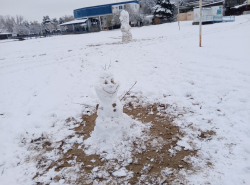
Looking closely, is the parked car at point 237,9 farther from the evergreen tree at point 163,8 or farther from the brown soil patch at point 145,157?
the brown soil patch at point 145,157

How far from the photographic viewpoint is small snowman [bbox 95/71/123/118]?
378cm

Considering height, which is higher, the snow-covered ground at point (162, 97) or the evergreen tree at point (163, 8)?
the evergreen tree at point (163, 8)

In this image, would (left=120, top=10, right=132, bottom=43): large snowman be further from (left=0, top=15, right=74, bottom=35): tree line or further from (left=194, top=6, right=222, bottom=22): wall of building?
(left=0, top=15, right=74, bottom=35): tree line

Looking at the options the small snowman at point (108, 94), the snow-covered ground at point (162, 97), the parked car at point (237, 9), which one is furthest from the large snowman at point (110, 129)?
the parked car at point (237, 9)

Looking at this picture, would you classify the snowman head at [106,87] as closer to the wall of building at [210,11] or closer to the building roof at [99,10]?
the wall of building at [210,11]

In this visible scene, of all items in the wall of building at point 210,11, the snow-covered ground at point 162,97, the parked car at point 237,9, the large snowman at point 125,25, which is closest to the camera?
the snow-covered ground at point 162,97

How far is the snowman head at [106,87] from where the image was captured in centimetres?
375

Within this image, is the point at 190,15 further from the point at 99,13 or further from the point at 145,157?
the point at 145,157

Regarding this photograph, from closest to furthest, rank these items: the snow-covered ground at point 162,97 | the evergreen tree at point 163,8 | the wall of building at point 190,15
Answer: the snow-covered ground at point 162,97, the wall of building at point 190,15, the evergreen tree at point 163,8

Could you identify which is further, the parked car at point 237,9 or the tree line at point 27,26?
the tree line at point 27,26

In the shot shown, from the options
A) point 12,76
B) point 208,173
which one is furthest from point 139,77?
point 12,76

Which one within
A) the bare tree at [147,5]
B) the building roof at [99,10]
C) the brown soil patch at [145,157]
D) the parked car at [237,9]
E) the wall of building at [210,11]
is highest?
the bare tree at [147,5]

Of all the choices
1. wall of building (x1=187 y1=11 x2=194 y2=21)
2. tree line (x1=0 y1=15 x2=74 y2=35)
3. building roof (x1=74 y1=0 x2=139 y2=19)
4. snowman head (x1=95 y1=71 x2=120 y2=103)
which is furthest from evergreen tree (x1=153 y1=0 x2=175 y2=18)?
snowman head (x1=95 y1=71 x2=120 y2=103)

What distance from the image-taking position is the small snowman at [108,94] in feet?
12.4
